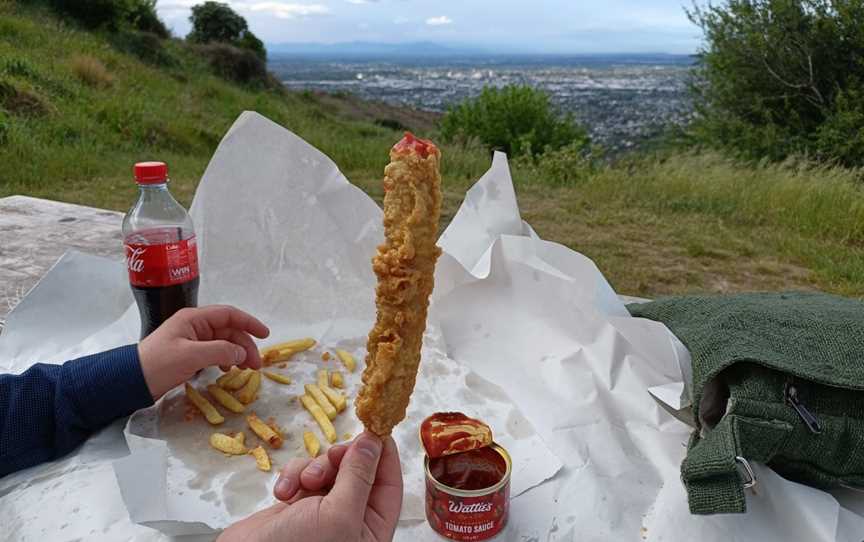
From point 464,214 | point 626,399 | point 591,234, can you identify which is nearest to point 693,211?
point 591,234

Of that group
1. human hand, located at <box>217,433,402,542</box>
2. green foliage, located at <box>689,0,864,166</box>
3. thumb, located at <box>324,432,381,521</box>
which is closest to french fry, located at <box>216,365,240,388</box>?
human hand, located at <box>217,433,402,542</box>

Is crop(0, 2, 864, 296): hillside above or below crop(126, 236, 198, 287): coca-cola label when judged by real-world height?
below

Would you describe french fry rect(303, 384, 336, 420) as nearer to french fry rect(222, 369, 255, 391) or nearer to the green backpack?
french fry rect(222, 369, 255, 391)

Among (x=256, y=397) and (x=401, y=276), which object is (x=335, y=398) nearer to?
(x=256, y=397)

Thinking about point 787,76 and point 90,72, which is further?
point 787,76

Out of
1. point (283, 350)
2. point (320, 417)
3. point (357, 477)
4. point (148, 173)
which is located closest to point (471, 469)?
point (357, 477)

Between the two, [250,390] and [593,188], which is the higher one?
[250,390]

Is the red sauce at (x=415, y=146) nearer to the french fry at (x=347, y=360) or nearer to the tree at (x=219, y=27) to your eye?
the french fry at (x=347, y=360)
